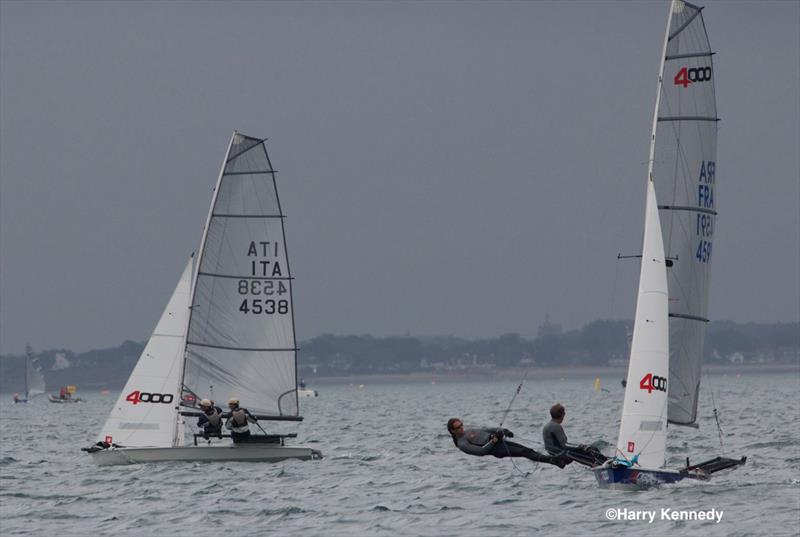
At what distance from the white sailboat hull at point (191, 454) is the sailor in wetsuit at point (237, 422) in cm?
24

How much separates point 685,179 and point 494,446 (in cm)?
623

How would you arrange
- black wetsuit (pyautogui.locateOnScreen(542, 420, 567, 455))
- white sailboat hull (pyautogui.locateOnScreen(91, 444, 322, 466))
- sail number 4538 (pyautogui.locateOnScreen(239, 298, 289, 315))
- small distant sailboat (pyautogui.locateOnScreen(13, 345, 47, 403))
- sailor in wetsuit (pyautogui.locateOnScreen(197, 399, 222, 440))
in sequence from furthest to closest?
small distant sailboat (pyautogui.locateOnScreen(13, 345, 47, 403)) → sail number 4538 (pyautogui.locateOnScreen(239, 298, 289, 315)) → white sailboat hull (pyautogui.locateOnScreen(91, 444, 322, 466)) → sailor in wetsuit (pyautogui.locateOnScreen(197, 399, 222, 440)) → black wetsuit (pyautogui.locateOnScreen(542, 420, 567, 455))

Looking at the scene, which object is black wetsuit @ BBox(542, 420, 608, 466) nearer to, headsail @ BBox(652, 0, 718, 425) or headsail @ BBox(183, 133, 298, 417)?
headsail @ BBox(652, 0, 718, 425)

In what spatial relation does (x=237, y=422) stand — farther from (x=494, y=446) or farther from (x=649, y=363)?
(x=649, y=363)

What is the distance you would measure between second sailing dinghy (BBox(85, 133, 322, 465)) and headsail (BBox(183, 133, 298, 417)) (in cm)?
2

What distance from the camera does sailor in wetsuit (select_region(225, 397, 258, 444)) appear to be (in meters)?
31.5

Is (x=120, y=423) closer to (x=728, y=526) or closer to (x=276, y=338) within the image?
(x=276, y=338)

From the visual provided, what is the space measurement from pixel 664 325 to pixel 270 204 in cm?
1307

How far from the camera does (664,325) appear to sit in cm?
2431

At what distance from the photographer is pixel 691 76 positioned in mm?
26469

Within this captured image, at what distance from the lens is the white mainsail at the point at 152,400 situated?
31.9 metres

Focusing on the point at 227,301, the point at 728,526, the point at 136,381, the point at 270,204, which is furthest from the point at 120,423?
the point at 728,526

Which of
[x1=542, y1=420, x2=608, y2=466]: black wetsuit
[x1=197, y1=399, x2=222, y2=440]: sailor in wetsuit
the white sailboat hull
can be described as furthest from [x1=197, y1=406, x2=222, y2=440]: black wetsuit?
[x1=542, y1=420, x2=608, y2=466]: black wetsuit

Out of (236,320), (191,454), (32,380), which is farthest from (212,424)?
(32,380)
